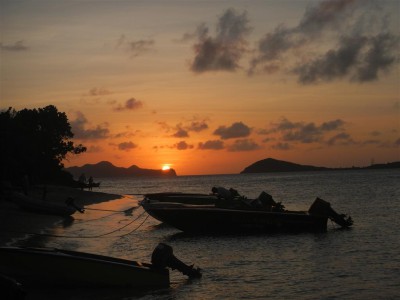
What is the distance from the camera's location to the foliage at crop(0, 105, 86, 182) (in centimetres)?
4200

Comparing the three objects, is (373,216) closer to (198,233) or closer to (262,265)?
(198,233)

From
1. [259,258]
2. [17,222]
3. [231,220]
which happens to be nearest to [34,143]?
[17,222]

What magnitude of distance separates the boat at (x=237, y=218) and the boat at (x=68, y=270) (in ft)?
41.4

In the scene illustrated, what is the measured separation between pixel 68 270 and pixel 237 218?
1445cm

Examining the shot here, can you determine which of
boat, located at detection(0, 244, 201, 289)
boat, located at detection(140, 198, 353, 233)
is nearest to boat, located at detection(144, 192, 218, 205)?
boat, located at detection(140, 198, 353, 233)

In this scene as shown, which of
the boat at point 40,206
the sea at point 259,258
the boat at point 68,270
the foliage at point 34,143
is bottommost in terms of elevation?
the sea at point 259,258

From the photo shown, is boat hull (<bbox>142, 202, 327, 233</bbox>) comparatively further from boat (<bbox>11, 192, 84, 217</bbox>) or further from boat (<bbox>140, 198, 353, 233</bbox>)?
boat (<bbox>11, 192, 84, 217</bbox>)

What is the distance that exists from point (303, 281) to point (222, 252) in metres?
6.35

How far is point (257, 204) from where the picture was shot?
29891 mm

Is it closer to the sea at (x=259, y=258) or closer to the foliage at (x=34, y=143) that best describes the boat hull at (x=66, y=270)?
the sea at (x=259, y=258)

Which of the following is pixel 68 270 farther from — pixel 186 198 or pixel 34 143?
pixel 34 143

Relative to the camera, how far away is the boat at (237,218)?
93.0 ft

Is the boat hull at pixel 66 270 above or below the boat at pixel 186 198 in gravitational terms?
below

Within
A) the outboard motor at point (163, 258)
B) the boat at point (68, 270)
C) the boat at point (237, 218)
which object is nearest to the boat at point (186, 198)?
the boat at point (237, 218)
